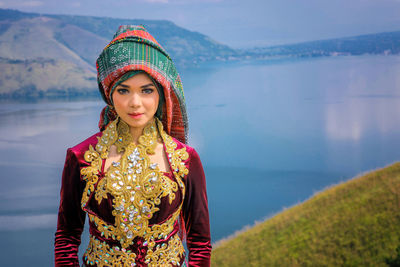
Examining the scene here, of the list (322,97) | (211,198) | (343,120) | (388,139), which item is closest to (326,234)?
(211,198)

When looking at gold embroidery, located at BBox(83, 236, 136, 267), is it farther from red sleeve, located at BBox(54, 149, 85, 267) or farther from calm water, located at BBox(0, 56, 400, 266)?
calm water, located at BBox(0, 56, 400, 266)

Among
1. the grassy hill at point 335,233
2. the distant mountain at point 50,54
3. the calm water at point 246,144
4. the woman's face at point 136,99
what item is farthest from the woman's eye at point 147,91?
the distant mountain at point 50,54

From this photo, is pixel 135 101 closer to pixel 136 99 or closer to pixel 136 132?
pixel 136 99

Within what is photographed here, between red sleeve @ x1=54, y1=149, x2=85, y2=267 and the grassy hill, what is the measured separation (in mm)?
3503

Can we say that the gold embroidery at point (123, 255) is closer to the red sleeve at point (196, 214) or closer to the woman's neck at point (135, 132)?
the red sleeve at point (196, 214)

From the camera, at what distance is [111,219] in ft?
4.48

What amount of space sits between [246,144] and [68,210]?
72.7 feet

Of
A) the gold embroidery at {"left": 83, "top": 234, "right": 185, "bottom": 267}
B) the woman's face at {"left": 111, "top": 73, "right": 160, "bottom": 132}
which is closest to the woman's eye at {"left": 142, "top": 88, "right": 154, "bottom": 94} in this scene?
the woman's face at {"left": 111, "top": 73, "right": 160, "bottom": 132}

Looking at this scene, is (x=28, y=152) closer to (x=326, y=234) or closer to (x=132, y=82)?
(x=326, y=234)

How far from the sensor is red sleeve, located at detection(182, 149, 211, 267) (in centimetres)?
143

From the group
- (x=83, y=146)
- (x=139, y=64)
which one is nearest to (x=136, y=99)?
(x=139, y=64)

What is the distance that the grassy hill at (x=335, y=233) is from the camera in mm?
4285

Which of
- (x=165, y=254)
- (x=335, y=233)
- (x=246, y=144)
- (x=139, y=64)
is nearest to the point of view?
(x=139, y=64)

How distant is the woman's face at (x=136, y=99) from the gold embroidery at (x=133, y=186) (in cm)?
8
